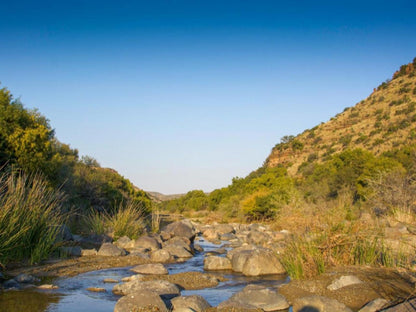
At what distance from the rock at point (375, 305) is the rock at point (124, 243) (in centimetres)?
997

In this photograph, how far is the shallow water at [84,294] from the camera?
6559 millimetres

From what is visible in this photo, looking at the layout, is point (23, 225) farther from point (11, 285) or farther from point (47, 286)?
point (47, 286)

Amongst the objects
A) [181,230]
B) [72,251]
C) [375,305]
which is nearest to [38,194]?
[72,251]

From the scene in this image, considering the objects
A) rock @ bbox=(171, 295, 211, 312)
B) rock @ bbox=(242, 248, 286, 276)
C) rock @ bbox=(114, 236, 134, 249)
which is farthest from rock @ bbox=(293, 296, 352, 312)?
rock @ bbox=(114, 236, 134, 249)

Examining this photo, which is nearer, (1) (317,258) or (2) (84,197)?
(1) (317,258)

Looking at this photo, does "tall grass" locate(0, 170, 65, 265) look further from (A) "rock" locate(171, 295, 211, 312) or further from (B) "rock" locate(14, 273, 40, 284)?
(A) "rock" locate(171, 295, 211, 312)

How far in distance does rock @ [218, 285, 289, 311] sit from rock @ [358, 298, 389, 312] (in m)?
1.39

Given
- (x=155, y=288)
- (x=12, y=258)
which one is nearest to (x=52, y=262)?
(x=12, y=258)

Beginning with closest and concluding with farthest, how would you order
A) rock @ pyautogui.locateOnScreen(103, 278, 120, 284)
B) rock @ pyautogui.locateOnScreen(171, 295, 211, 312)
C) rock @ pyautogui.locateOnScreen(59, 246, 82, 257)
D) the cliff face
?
rock @ pyautogui.locateOnScreen(171, 295, 211, 312) < rock @ pyautogui.locateOnScreen(103, 278, 120, 284) < rock @ pyautogui.locateOnScreen(59, 246, 82, 257) < the cliff face

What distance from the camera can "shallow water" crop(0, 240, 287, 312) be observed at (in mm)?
6559

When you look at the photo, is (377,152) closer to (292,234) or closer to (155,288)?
(292,234)

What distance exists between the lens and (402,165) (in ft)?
83.0

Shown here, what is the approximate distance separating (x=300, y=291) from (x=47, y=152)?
599 inches

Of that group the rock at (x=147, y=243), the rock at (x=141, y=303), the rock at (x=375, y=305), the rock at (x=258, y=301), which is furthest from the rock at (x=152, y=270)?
the rock at (x=375, y=305)
